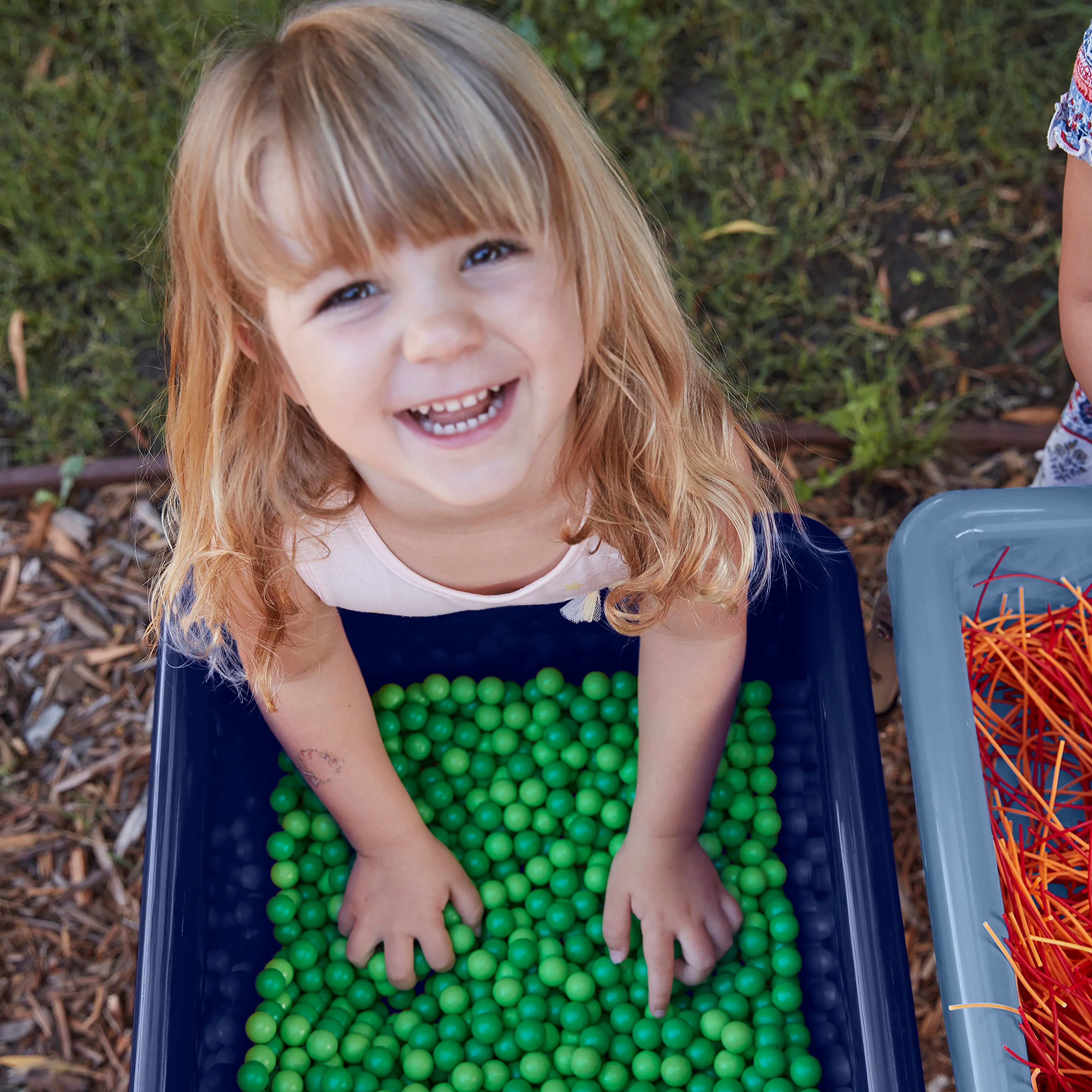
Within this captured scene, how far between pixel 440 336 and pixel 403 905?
0.72 meters

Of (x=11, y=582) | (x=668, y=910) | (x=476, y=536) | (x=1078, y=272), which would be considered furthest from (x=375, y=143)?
(x=11, y=582)

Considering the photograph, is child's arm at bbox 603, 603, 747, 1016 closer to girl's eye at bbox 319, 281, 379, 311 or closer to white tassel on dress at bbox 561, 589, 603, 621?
white tassel on dress at bbox 561, 589, 603, 621

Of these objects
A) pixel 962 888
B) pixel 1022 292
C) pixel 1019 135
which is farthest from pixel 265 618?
pixel 1019 135

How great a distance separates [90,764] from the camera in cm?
148

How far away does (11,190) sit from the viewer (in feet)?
5.82

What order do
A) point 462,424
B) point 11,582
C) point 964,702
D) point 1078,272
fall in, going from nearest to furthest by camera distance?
point 462,424, point 964,702, point 1078,272, point 11,582

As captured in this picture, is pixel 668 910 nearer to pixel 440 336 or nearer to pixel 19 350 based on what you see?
pixel 440 336

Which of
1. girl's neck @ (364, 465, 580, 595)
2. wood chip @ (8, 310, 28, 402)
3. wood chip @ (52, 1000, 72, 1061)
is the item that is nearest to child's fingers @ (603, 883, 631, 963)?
girl's neck @ (364, 465, 580, 595)

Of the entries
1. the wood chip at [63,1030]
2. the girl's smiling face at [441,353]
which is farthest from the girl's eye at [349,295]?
the wood chip at [63,1030]

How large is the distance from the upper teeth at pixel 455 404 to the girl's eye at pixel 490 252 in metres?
0.08

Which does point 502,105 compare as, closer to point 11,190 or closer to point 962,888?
point 962,888

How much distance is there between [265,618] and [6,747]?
0.68 meters

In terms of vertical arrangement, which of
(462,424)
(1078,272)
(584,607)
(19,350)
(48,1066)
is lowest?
(48,1066)

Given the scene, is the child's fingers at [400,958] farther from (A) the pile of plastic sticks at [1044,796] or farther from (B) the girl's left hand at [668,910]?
(A) the pile of plastic sticks at [1044,796]
